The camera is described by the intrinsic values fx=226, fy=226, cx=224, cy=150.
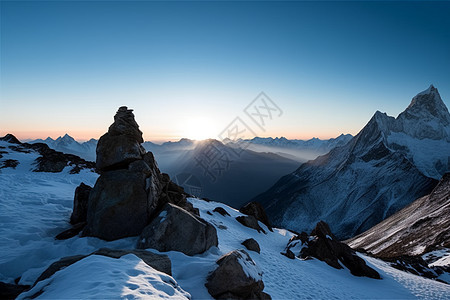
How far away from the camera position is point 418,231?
213 ft

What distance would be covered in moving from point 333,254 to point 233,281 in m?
23.4

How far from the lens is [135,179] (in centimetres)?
1609

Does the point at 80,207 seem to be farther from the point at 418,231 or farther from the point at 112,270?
the point at 418,231

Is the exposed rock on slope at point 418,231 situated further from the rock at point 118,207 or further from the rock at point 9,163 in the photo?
the rock at point 9,163

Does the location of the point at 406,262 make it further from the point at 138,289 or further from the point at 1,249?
the point at 1,249

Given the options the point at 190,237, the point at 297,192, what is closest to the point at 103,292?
the point at 190,237

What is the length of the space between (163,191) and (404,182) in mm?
152873

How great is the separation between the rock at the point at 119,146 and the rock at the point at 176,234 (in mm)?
5547

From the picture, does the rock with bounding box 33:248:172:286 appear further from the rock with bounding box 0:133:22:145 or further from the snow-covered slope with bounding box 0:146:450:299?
the rock with bounding box 0:133:22:145

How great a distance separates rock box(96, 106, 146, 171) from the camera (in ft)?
57.1

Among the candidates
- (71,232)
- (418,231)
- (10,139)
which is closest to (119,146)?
(71,232)

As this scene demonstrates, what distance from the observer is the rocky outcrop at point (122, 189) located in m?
15.0

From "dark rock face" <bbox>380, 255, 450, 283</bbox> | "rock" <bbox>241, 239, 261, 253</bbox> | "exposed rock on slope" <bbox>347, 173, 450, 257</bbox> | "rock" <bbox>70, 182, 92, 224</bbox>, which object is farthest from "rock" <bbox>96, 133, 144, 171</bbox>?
"exposed rock on slope" <bbox>347, 173, 450, 257</bbox>

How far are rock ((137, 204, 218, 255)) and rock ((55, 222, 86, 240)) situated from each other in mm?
5128
